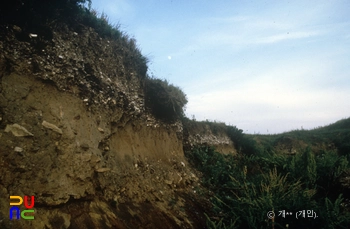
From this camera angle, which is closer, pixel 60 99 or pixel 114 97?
pixel 60 99

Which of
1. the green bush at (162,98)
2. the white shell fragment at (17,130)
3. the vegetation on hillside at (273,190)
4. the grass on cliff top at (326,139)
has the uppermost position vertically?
the green bush at (162,98)

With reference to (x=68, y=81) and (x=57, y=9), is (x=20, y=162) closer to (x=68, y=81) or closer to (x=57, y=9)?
(x=68, y=81)

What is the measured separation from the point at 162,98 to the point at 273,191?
3828 millimetres

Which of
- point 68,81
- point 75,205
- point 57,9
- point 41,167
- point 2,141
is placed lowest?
point 75,205

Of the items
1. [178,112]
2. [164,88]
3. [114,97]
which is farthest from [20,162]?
[178,112]

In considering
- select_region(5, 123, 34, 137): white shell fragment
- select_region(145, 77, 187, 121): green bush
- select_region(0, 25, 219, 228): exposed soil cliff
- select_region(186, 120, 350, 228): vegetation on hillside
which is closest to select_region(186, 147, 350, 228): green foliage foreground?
select_region(186, 120, 350, 228): vegetation on hillside

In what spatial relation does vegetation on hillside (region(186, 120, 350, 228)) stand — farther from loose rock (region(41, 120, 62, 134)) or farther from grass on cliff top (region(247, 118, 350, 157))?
grass on cliff top (region(247, 118, 350, 157))

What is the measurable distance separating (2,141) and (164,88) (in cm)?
474

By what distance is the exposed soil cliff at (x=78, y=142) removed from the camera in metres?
2.84

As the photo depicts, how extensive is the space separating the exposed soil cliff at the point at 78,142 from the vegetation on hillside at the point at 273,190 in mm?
939

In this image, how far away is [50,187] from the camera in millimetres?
2930

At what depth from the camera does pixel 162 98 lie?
6793 millimetres

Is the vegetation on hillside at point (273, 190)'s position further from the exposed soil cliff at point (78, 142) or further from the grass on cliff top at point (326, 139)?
the grass on cliff top at point (326, 139)

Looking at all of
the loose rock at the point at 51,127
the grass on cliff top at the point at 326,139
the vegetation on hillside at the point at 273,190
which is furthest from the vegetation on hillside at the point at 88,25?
the grass on cliff top at the point at 326,139
